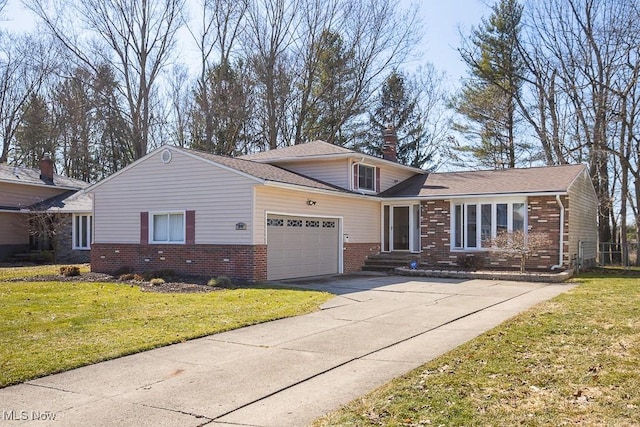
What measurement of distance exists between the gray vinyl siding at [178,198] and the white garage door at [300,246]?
123 centimetres

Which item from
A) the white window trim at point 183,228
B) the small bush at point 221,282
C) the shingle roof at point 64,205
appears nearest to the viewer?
the small bush at point 221,282

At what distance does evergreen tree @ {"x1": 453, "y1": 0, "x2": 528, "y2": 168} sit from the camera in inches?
1163

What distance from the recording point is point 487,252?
19562 mm

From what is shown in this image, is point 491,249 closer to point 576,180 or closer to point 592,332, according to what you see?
point 576,180

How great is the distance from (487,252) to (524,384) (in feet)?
47.3

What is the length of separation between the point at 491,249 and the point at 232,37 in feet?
68.3

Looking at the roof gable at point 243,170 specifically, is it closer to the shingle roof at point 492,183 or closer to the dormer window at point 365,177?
the dormer window at point 365,177

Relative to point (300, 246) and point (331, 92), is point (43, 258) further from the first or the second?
point (331, 92)

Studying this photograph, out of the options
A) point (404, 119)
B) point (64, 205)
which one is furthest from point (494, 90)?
point (64, 205)

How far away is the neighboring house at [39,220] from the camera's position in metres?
26.5

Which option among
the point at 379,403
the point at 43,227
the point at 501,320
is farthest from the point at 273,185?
the point at 43,227

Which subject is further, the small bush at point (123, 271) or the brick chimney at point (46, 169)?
the brick chimney at point (46, 169)

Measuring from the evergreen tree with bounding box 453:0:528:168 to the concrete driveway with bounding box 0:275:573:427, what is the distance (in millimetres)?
21897

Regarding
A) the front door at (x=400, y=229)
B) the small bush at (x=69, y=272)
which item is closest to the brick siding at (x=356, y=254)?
the front door at (x=400, y=229)
